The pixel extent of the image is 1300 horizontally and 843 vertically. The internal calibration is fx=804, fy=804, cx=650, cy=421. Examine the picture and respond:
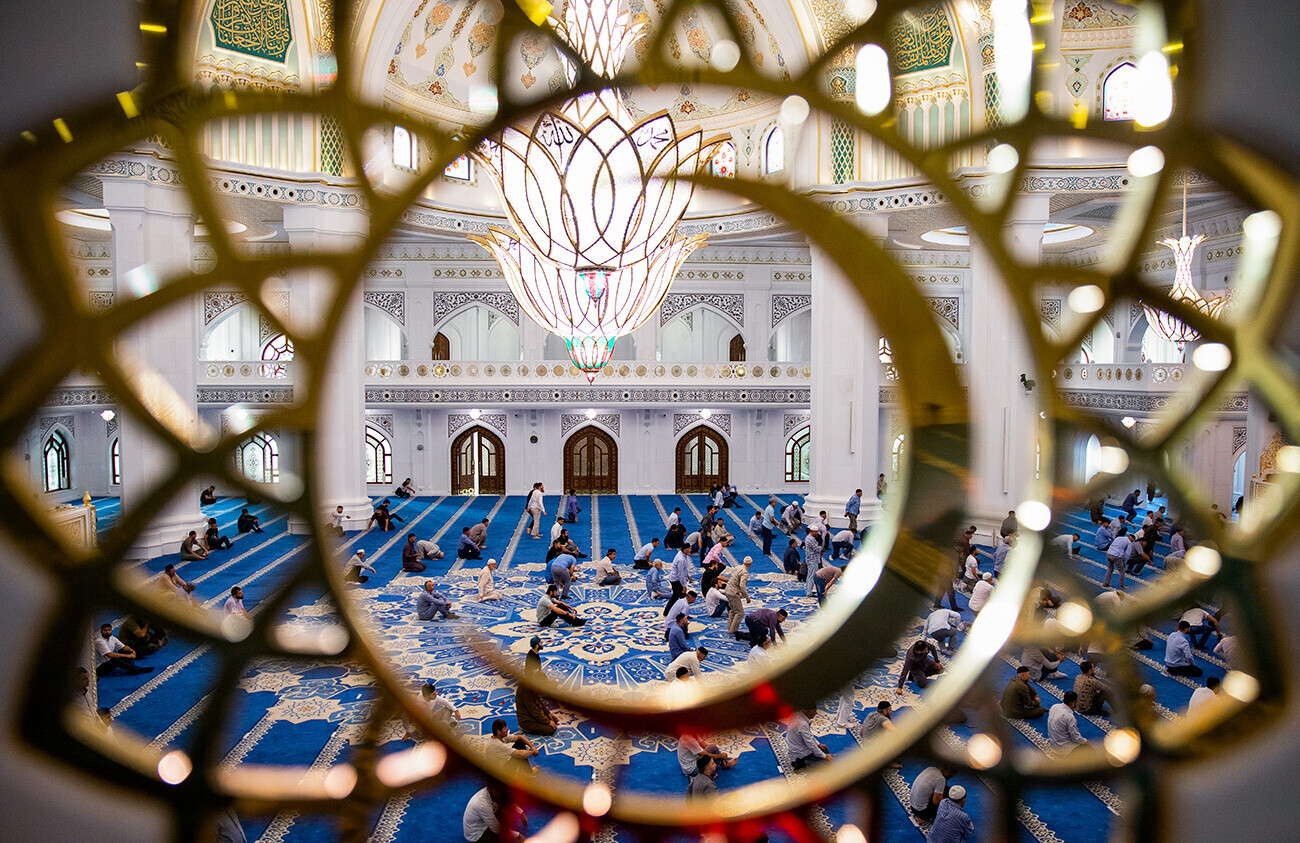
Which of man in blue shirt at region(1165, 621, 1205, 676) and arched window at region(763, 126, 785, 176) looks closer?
man in blue shirt at region(1165, 621, 1205, 676)

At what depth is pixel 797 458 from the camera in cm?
1631

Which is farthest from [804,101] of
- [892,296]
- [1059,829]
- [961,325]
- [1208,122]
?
[961,325]

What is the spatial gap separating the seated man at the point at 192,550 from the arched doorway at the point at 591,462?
23.9ft

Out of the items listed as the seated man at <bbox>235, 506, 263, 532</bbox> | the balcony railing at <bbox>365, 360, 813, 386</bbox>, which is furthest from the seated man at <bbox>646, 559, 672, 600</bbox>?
the balcony railing at <bbox>365, 360, 813, 386</bbox>

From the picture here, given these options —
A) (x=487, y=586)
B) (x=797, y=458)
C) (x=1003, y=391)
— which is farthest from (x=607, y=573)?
(x=797, y=458)

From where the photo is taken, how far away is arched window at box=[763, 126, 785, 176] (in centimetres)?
1324

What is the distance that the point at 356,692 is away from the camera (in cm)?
583

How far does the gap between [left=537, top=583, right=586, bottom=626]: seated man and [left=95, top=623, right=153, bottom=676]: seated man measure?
10.1 ft

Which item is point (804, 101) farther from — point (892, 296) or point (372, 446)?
point (372, 446)

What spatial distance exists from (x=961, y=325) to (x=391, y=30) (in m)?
11.8

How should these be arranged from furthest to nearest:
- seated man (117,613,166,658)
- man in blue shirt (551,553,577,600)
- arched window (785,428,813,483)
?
1. arched window (785,428,813,483)
2. man in blue shirt (551,553,577,600)
3. seated man (117,613,166,658)

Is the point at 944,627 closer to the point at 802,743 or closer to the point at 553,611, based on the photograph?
the point at 802,743

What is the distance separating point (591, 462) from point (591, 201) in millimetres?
11432

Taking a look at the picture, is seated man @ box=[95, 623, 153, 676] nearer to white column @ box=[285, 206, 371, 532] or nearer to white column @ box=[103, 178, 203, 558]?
white column @ box=[103, 178, 203, 558]
